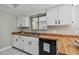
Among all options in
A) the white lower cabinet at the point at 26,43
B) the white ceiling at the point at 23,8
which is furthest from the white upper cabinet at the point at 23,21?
the white lower cabinet at the point at 26,43

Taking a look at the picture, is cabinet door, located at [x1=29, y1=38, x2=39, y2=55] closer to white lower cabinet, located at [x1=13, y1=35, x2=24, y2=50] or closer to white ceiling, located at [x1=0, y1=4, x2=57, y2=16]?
white lower cabinet, located at [x1=13, y1=35, x2=24, y2=50]

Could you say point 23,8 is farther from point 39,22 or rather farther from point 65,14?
point 65,14

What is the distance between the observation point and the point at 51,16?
107 centimetres

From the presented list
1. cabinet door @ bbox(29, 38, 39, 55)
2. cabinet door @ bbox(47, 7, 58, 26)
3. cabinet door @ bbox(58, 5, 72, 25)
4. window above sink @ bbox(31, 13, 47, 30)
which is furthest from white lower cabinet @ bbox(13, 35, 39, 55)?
cabinet door @ bbox(58, 5, 72, 25)

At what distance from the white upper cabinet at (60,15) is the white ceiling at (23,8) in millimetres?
97

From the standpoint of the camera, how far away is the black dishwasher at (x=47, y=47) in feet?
3.17

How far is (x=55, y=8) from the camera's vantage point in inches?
39.3

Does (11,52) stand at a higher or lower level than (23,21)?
lower

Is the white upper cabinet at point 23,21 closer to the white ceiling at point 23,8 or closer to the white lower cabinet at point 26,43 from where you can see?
the white ceiling at point 23,8

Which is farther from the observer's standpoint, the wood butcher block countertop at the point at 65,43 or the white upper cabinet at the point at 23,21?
the white upper cabinet at the point at 23,21

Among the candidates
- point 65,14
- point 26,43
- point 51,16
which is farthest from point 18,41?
point 65,14

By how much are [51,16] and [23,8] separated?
38cm
